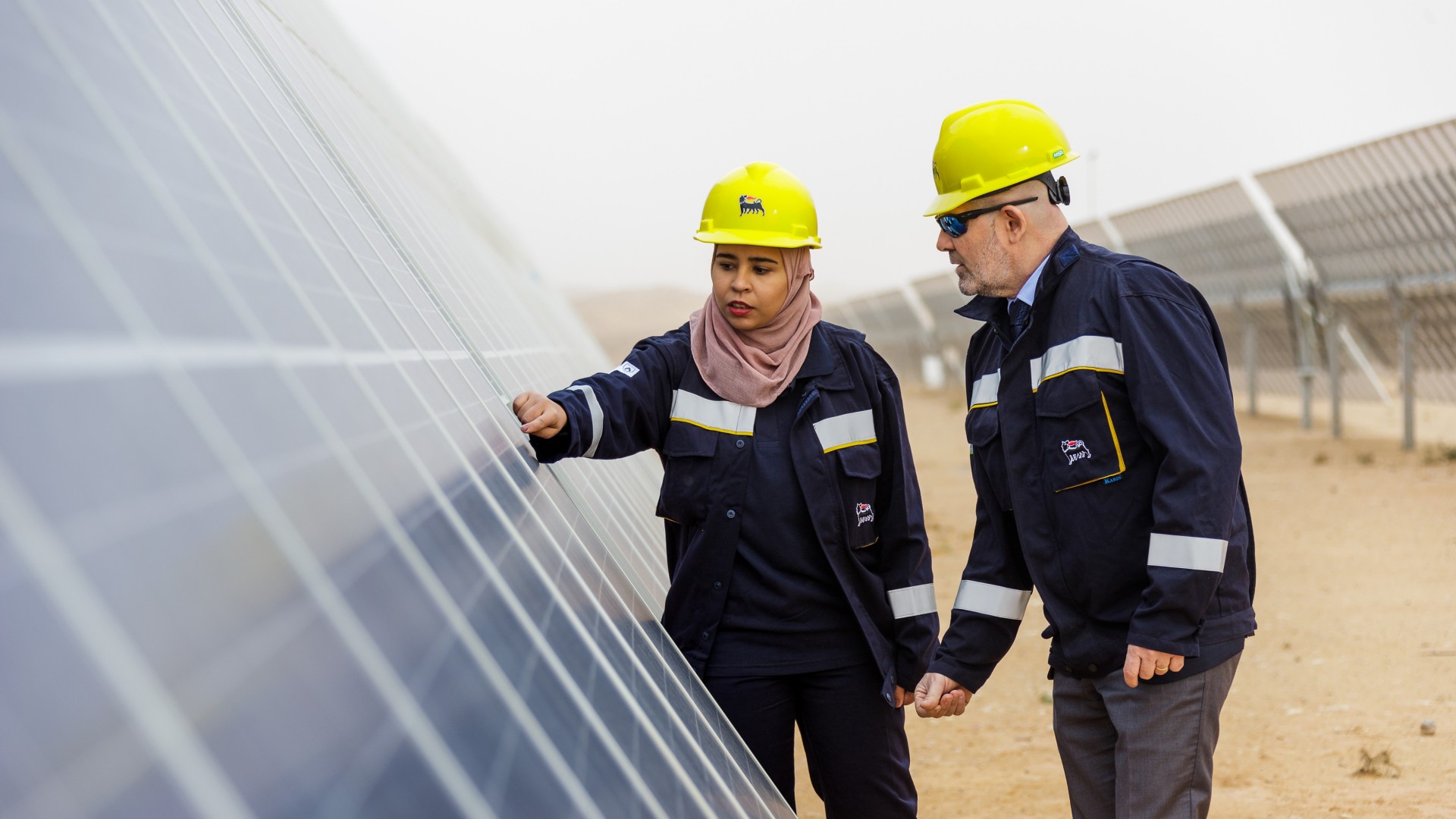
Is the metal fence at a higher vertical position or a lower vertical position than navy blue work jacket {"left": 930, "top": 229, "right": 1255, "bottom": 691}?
lower

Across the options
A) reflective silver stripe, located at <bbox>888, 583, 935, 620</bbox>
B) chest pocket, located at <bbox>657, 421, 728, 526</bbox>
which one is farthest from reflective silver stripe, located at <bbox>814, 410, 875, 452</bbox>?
reflective silver stripe, located at <bbox>888, 583, 935, 620</bbox>

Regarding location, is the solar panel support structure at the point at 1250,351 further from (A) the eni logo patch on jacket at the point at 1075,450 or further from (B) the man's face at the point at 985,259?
(A) the eni logo patch on jacket at the point at 1075,450

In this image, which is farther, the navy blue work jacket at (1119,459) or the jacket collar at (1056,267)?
the jacket collar at (1056,267)

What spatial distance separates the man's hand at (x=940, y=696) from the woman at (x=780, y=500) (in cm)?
9

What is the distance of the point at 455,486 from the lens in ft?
6.95

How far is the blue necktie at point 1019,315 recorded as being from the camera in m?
3.07

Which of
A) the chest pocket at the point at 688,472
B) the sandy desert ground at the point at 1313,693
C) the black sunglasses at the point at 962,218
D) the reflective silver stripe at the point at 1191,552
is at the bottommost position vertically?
the sandy desert ground at the point at 1313,693

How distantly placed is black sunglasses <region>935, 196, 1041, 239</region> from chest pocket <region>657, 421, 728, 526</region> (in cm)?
76

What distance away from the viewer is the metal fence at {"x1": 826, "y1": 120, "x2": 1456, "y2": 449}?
17.5m

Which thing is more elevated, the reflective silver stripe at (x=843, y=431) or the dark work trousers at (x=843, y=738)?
the reflective silver stripe at (x=843, y=431)

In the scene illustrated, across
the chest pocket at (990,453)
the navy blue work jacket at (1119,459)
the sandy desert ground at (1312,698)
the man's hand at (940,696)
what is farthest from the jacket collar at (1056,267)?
the sandy desert ground at (1312,698)

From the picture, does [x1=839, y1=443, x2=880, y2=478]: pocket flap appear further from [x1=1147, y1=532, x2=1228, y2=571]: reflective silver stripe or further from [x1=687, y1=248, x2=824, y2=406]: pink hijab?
[x1=1147, y1=532, x2=1228, y2=571]: reflective silver stripe

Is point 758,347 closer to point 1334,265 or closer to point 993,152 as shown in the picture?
point 993,152

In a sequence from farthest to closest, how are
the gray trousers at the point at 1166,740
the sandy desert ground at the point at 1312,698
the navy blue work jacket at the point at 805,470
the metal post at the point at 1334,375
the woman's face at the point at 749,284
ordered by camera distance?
the metal post at the point at 1334,375 < the sandy desert ground at the point at 1312,698 < the woman's face at the point at 749,284 < the navy blue work jacket at the point at 805,470 < the gray trousers at the point at 1166,740
